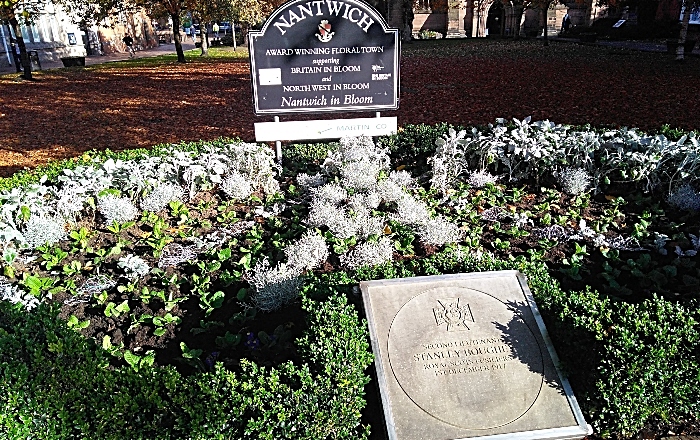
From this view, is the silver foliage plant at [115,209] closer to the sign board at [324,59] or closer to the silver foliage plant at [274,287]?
the silver foliage plant at [274,287]

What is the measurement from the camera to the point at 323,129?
6.55m

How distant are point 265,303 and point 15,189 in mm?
3100

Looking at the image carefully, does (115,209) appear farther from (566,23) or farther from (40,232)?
(566,23)

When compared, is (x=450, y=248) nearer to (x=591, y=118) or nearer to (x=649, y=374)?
(x=649, y=374)

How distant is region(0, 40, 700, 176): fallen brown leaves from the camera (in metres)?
9.85

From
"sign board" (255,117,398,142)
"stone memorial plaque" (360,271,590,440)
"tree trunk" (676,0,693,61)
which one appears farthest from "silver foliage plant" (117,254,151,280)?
"tree trunk" (676,0,693,61)

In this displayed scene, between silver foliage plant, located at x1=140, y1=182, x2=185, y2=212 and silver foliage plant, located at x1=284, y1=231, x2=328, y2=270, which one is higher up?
silver foliage plant, located at x1=140, y1=182, x2=185, y2=212

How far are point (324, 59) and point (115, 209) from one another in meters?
3.08

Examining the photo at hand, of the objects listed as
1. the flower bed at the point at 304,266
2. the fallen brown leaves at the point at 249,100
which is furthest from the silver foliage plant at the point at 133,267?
the fallen brown leaves at the point at 249,100

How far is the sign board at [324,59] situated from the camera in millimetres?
6219

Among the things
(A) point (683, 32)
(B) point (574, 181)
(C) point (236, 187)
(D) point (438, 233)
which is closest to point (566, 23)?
(A) point (683, 32)

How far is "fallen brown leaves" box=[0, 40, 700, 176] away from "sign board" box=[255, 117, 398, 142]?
128 inches

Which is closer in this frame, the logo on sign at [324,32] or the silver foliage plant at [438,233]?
the silver foliage plant at [438,233]

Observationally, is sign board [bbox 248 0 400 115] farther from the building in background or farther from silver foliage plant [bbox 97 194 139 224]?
the building in background
